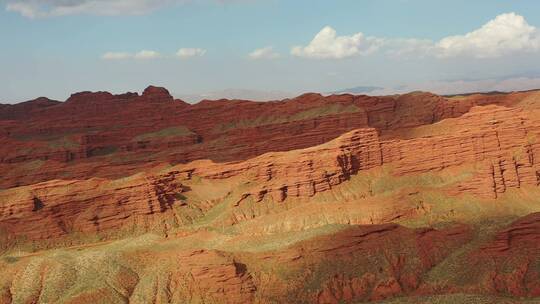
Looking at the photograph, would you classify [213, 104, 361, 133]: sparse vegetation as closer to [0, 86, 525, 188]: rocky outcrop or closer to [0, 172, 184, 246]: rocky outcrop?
[0, 86, 525, 188]: rocky outcrop

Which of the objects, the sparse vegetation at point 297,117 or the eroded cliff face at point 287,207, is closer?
the eroded cliff face at point 287,207

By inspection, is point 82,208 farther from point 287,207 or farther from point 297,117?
point 297,117

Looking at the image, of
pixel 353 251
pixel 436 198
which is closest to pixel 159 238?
pixel 353 251

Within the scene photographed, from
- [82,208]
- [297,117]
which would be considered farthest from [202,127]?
[82,208]

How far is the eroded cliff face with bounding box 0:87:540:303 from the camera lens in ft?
193

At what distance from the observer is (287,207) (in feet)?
288

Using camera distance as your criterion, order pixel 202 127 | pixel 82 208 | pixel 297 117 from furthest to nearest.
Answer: pixel 202 127
pixel 297 117
pixel 82 208

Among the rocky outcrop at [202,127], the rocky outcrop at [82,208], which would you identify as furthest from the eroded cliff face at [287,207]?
the rocky outcrop at [202,127]

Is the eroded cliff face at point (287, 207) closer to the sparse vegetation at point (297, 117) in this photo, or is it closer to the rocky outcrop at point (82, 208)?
the rocky outcrop at point (82, 208)

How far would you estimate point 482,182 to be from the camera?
267ft

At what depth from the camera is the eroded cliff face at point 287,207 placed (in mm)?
58844

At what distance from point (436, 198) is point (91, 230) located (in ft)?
166

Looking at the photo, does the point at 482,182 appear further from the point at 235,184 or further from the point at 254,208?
the point at 235,184

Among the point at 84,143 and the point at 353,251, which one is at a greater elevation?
the point at 84,143
